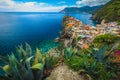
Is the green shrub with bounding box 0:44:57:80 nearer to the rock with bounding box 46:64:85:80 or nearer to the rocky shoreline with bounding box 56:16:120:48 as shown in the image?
the rock with bounding box 46:64:85:80

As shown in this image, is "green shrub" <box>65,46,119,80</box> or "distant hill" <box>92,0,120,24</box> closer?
"green shrub" <box>65,46,119,80</box>

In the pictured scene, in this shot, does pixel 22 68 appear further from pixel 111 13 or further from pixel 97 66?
pixel 111 13

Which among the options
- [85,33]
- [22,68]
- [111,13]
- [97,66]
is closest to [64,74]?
[97,66]

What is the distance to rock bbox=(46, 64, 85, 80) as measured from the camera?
263 inches

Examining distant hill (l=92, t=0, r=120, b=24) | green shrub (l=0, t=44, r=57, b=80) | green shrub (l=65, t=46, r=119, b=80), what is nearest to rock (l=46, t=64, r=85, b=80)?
green shrub (l=65, t=46, r=119, b=80)

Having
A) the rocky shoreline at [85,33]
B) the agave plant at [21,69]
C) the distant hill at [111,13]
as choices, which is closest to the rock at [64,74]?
the agave plant at [21,69]

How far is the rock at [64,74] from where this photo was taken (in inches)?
263

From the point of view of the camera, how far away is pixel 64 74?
6.80 meters

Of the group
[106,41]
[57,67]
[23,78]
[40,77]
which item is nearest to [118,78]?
[57,67]

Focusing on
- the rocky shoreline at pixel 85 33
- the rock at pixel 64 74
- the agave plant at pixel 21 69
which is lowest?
the rocky shoreline at pixel 85 33

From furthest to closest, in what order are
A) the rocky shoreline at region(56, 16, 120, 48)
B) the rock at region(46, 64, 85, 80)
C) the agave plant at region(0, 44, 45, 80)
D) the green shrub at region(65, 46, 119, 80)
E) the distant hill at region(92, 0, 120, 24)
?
the distant hill at region(92, 0, 120, 24), the rocky shoreline at region(56, 16, 120, 48), the green shrub at region(65, 46, 119, 80), the rock at region(46, 64, 85, 80), the agave plant at region(0, 44, 45, 80)

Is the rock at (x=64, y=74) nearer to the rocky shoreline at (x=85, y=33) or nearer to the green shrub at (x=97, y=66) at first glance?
the green shrub at (x=97, y=66)

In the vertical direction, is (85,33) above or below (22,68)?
below

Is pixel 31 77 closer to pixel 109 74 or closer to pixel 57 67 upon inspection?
pixel 57 67
